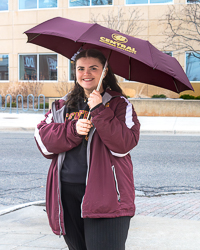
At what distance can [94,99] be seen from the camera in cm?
235

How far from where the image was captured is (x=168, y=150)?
10062 millimetres

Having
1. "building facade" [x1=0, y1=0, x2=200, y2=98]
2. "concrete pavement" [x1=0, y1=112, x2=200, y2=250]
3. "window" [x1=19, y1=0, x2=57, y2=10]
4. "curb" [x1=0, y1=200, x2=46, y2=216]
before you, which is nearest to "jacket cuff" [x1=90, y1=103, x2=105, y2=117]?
"concrete pavement" [x1=0, y1=112, x2=200, y2=250]

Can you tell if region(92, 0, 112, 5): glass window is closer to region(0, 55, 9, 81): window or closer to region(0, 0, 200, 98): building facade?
region(0, 0, 200, 98): building facade

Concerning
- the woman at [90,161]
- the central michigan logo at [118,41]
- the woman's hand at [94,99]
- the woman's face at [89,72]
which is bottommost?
the woman at [90,161]

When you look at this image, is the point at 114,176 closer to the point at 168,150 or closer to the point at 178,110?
the point at 168,150

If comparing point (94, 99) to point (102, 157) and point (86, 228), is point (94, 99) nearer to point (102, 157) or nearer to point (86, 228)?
point (102, 157)

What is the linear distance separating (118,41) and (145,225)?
263cm

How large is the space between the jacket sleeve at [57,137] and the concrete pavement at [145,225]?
164 centimetres

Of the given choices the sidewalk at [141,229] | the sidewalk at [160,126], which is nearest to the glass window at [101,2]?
the sidewalk at [160,126]

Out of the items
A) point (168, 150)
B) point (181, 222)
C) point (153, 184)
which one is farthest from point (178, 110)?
point (181, 222)

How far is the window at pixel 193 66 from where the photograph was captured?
920 inches

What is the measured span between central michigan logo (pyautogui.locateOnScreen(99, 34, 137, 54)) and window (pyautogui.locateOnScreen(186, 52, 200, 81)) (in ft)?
71.1

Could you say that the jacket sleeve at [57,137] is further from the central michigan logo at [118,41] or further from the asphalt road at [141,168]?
the asphalt road at [141,168]

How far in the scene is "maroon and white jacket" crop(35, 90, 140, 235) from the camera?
2.24 meters
